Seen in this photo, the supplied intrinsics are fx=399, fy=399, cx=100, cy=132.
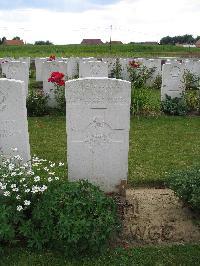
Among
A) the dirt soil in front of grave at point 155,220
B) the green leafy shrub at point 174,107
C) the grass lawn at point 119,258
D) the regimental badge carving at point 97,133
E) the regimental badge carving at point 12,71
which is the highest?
the regimental badge carving at point 12,71

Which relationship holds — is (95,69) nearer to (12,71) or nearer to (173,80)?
(12,71)

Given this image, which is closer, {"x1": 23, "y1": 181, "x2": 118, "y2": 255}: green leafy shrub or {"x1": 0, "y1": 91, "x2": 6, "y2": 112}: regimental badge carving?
{"x1": 23, "y1": 181, "x2": 118, "y2": 255}: green leafy shrub

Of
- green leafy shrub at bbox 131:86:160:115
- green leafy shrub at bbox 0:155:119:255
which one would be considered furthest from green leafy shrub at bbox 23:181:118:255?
green leafy shrub at bbox 131:86:160:115

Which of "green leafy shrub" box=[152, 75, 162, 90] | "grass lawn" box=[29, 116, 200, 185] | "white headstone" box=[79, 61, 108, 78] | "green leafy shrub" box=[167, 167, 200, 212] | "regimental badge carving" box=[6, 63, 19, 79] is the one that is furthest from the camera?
"green leafy shrub" box=[152, 75, 162, 90]

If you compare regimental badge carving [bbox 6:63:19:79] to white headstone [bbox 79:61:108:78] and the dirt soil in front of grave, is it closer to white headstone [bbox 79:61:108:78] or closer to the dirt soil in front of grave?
white headstone [bbox 79:61:108:78]

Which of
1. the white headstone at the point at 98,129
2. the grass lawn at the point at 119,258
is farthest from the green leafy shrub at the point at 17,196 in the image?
the white headstone at the point at 98,129

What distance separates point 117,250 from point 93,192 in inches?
28.3

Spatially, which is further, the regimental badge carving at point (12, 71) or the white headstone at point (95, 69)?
the white headstone at point (95, 69)

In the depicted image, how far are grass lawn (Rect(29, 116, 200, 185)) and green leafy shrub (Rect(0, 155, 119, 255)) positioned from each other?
1727 millimetres

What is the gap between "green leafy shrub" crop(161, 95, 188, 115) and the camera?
10.8 meters

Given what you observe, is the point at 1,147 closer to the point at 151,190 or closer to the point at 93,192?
the point at 93,192

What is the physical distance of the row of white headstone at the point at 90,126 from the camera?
516 cm

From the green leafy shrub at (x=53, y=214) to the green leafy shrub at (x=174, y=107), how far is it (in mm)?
6375

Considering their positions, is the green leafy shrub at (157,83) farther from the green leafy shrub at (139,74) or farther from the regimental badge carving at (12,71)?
the regimental badge carving at (12,71)
